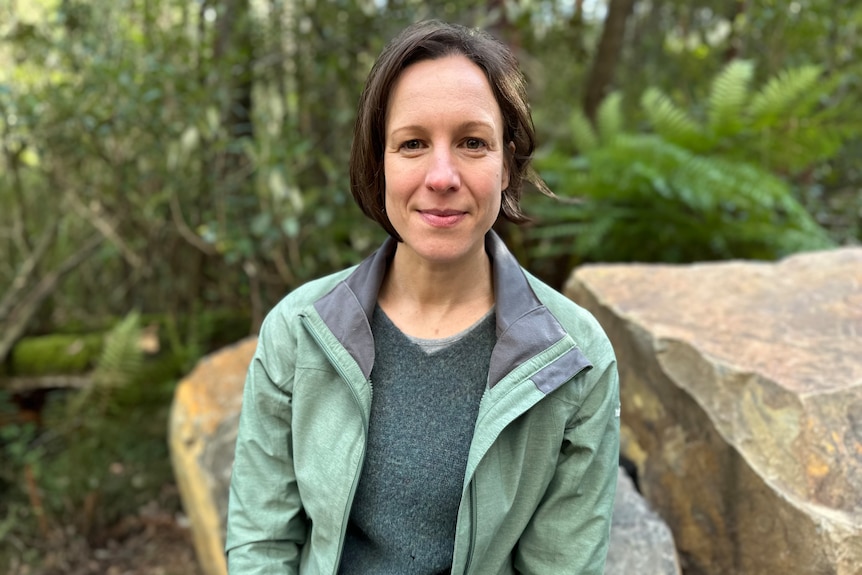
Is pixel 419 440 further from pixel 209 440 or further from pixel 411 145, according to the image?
pixel 209 440

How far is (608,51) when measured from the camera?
5.75m

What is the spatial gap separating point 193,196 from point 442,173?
9.63 feet

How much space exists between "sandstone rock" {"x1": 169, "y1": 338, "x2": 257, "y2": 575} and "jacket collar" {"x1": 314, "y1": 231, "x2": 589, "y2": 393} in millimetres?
1371

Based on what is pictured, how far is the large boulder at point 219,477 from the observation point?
1936 mm

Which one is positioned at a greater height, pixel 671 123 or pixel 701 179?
pixel 671 123

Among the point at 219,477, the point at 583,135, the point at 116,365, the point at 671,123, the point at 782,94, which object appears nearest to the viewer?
the point at 219,477

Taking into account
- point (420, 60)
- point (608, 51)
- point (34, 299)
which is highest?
point (608, 51)

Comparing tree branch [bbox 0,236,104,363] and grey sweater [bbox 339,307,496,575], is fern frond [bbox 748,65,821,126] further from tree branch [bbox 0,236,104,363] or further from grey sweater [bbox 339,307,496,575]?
tree branch [bbox 0,236,104,363]

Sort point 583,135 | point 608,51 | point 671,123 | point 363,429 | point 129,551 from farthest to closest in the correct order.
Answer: point 608,51
point 583,135
point 671,123
point 129,551
point 363,429

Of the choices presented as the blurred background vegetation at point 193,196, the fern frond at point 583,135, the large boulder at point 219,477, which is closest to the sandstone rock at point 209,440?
the large boulder at point 219,477

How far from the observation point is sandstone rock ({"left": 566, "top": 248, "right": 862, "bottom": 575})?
5.89 feet

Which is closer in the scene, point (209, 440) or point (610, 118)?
point (209, 440)

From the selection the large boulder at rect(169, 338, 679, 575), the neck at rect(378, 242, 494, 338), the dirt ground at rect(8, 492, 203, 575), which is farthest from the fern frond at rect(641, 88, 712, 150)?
the dirt ground at rect(8, 492, 203, 575)

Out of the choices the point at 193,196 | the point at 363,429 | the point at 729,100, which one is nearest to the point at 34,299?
the point at 193,196
